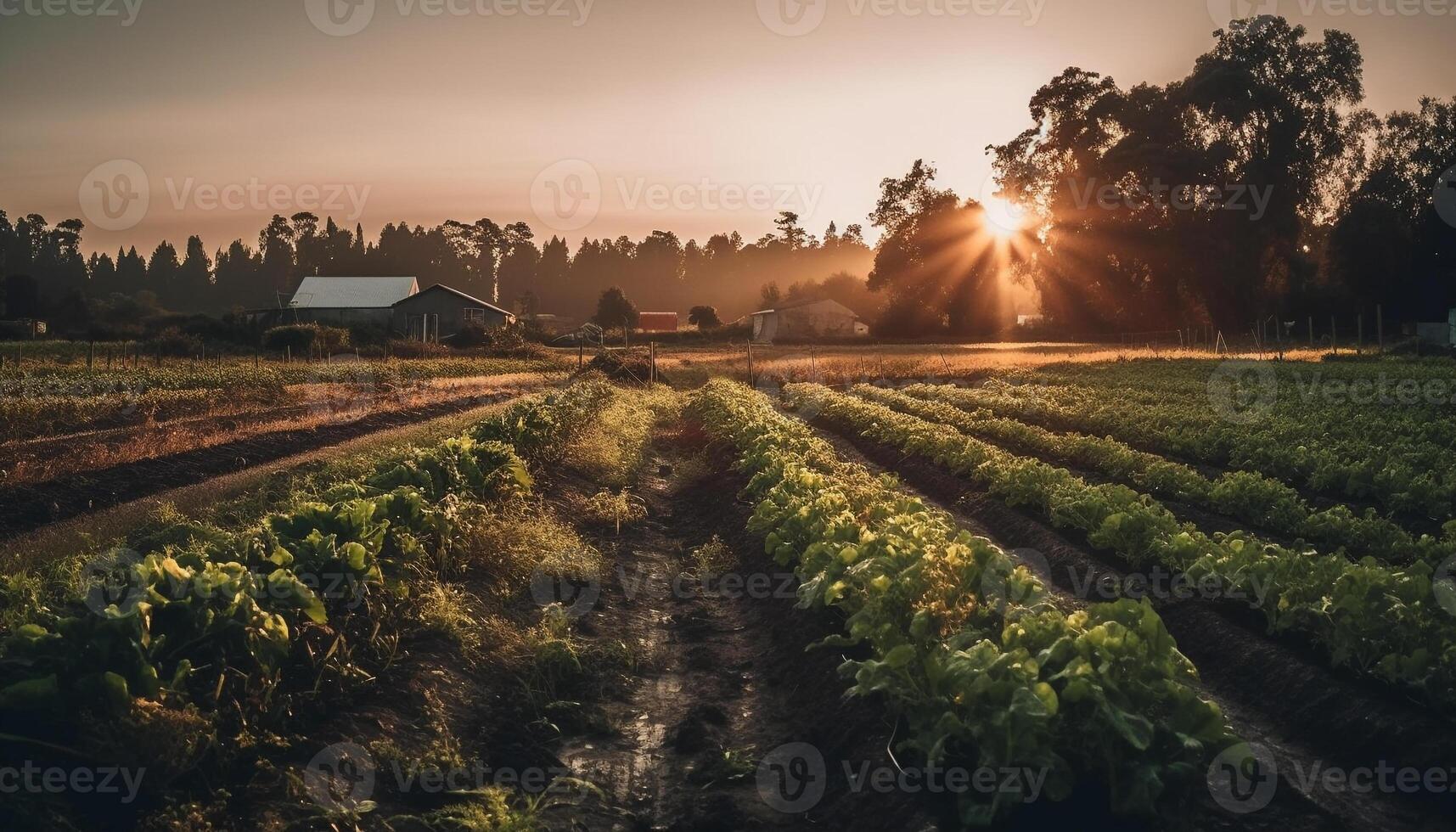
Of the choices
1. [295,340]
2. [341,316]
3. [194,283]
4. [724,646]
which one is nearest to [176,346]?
[295,340]

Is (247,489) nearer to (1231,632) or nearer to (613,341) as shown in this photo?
(1231,632)

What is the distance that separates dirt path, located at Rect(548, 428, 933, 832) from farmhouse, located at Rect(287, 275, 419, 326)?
57.4 metres

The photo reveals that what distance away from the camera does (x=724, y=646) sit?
29.6 feet

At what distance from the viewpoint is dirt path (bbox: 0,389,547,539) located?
12.9 metres

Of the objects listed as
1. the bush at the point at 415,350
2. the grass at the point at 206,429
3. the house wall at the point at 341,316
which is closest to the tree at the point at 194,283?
the house wall at the point at 341,316

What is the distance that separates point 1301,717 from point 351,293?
227 ft

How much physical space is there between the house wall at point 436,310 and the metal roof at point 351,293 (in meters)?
1.67

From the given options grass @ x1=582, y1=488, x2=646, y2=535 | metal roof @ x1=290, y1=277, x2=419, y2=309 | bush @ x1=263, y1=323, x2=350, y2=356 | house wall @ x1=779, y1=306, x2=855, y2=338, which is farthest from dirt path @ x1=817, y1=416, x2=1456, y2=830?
house wall @ x1=779, y1=306, x2=855, y2=338

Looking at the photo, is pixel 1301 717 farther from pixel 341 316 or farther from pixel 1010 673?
pixel 341 316

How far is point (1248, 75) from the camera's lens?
181ft

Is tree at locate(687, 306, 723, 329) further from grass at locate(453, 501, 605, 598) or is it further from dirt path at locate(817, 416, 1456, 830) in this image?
dirt path at locate(817, 416, 1456, 830)

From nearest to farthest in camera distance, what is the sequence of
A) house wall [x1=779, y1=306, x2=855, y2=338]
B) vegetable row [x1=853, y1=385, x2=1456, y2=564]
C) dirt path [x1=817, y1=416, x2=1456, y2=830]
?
dirt path [x1=817, y1=416, x2=1456, y2=830] < vegetable row [x1=853, y1=385, x2=1456, y2=564] < house wall [x1=779, y1=306, x2=855, y2=338]

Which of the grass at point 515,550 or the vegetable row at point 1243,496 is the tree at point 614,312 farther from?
the grass at point 515,550

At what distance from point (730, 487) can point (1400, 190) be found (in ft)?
190
